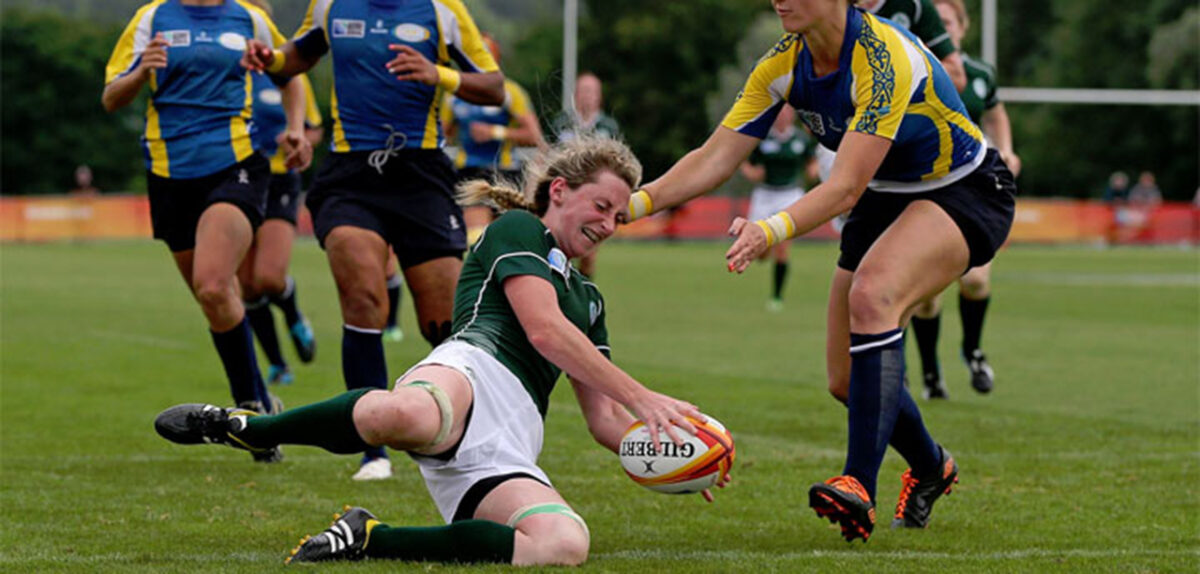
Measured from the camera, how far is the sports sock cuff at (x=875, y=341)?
555cm

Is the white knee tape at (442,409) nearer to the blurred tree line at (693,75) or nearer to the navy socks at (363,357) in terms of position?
the navy socks at (363,357)

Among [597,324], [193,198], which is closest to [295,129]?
[193,198]

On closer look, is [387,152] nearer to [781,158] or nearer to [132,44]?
[132,44]

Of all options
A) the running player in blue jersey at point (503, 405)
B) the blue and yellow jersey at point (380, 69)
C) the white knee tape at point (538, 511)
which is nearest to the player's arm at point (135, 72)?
the blue and yellow jersey at point (380, 69)

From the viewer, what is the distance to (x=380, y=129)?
7.32 metres

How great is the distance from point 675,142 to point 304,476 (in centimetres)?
6863

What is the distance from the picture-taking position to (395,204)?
7277 millimetres

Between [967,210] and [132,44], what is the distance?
159 inches

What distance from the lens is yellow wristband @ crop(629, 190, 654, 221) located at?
18.4 feet

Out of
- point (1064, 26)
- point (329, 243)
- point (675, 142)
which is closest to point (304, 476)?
point (329, 243)

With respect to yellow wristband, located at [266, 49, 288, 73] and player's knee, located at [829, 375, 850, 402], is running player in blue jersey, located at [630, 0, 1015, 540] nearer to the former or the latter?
player's knee, located at [829, 375, 850, 402]

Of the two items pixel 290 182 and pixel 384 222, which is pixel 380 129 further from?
pixel 290 182

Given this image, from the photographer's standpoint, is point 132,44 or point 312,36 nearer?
point 312,36

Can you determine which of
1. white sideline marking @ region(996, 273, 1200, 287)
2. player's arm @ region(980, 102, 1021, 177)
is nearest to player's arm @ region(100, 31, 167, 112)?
player's arm @ region(980, 102, 1021, 177)
